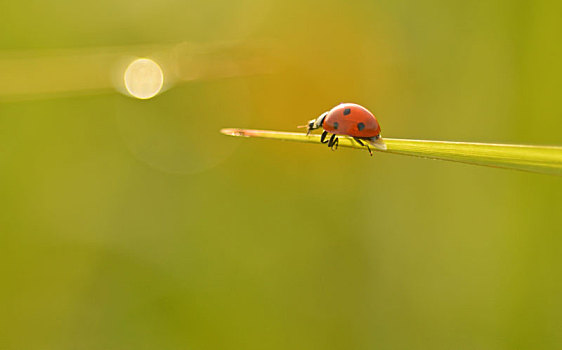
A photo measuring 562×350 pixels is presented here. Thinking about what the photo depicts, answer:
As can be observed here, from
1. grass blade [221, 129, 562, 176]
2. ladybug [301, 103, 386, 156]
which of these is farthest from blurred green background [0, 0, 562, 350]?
grass blade [221, 129, 562, 176]

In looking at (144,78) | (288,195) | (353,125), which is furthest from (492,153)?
(144,78)

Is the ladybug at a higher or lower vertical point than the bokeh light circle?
lower

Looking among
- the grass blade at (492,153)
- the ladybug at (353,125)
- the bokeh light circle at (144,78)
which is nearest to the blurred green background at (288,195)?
the bokeh light circle at (144,78)

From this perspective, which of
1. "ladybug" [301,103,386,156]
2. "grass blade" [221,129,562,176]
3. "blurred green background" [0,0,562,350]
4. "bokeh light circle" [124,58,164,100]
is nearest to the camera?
"grass blade" [221,129,562,176]

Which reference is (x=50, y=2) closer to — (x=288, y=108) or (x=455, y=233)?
(x=288, y=108)

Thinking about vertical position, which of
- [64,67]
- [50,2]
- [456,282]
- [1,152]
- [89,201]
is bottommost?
[456,282]

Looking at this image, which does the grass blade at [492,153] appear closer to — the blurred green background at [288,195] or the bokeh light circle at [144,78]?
the blurred green background at [288,195]

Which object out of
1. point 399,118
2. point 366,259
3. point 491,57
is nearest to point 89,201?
point 366,259

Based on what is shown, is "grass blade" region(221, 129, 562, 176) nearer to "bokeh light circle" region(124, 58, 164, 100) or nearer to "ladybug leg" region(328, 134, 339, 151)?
"ladybug leg" region(328, 134, 339, 151)

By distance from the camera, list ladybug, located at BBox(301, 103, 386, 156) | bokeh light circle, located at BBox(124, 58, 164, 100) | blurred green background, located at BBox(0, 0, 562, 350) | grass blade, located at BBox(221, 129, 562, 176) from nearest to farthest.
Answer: grass blade, located at BBox(221, 129, 562, 176)
ladybug, located at BBox(301, 103, 386, 156)
blurred green background, located at BBox(0, 0, 562, 350)
bokeh light circle, located at BBox(124, 58, 164, 100)
